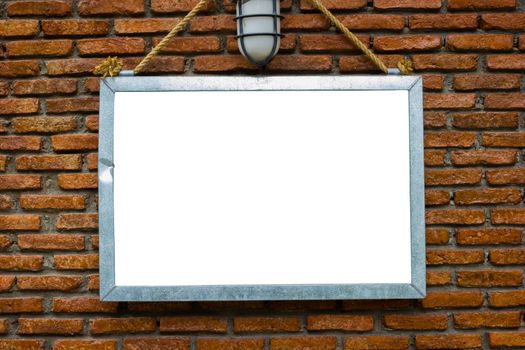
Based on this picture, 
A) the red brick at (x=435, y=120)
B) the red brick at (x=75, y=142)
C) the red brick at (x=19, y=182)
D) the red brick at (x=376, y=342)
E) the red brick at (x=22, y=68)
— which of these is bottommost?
the red brick at (x=376, y=342)

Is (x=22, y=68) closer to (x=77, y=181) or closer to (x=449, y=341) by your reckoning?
(x=77, y=181)

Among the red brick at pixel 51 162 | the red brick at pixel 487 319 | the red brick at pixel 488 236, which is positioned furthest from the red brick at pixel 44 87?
the red brick at pixel 487 319

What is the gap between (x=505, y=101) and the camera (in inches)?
88.9

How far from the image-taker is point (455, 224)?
2.24 meters

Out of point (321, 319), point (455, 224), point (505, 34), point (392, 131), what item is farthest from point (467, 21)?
point (321, 319)

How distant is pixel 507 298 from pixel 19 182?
1.86m

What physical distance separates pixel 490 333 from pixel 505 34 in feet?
3.66

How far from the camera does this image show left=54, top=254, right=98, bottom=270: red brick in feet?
7.32

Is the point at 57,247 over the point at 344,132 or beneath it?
beneath

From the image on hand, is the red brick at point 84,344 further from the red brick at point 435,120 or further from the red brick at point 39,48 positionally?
the red brick at point 435,120

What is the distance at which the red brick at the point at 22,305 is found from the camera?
224 centimetres

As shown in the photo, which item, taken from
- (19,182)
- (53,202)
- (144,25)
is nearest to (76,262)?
(53,202)

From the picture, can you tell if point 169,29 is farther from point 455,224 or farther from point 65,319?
point 455,224

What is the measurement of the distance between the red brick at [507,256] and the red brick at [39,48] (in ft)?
5.75
